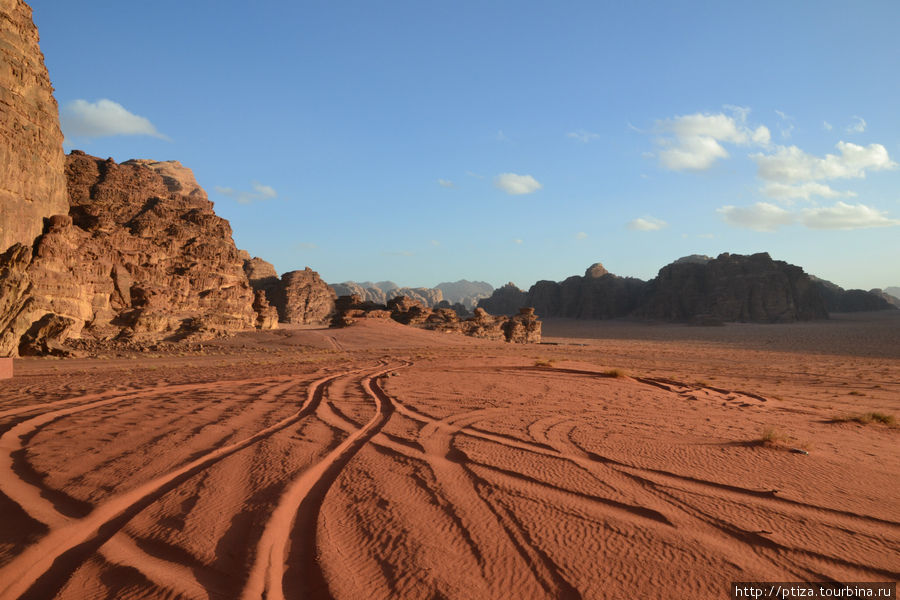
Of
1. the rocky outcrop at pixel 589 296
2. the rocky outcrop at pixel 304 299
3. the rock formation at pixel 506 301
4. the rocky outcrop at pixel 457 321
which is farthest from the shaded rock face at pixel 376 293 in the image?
the rocky outcrop at pixel 457 321

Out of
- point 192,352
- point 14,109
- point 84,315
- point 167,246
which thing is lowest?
point 192,352

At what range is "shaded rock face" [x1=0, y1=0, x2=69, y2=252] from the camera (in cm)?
1769

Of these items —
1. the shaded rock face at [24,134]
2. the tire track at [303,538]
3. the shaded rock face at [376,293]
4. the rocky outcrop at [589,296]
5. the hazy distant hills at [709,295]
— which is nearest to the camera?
the tire track at [303,538]

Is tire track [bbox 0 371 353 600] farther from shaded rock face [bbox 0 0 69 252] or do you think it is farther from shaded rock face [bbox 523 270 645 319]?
shaded rock face [bbox 523 270 645 319]

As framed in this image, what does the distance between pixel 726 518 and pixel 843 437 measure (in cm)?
421

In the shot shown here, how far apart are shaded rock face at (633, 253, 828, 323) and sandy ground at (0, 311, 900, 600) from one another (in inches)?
2851

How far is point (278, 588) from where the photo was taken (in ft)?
8.16

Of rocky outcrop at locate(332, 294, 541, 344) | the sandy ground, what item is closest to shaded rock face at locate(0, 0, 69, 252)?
the sandy ground

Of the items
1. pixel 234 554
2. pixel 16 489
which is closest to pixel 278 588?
pixel 234 554

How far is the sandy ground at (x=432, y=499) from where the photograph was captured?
2.61 m

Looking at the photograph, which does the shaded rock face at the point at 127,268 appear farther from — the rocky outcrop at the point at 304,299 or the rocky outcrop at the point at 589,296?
the rocky outcrop at the point at 589,296

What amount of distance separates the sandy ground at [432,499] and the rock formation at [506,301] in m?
100

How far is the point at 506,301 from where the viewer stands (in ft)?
365

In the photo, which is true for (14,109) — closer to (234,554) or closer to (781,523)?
(234,554)
